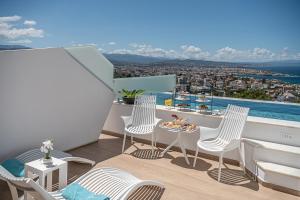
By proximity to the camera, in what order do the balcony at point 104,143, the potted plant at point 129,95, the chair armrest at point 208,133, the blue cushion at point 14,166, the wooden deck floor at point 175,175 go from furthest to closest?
A: 1. the potted plant at point 129,95
2. the chair armrest at point 208,133
3. the balcony at point 104,143
4. the wooden deck floor at point 175,175
5. the blue cushion at point 14,166

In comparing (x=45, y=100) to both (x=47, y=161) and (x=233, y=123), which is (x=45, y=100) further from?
(x=233, y=123)

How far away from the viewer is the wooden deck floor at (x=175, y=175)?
352 cm

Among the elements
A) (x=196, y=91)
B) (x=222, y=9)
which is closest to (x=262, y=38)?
(x=222, y=9)

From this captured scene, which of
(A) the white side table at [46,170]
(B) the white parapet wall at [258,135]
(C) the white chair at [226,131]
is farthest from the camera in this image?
(C) the white chair at [226,131]

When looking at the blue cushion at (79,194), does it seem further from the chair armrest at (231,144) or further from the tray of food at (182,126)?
the tray of food at (182,126)

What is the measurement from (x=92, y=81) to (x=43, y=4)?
1199 centimetres

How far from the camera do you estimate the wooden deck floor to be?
3.52 metres

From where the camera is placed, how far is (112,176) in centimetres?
321

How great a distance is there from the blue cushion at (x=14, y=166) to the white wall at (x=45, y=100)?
368 millimetres

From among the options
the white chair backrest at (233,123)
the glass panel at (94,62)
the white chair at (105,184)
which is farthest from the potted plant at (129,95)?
the white chair at (105,184)

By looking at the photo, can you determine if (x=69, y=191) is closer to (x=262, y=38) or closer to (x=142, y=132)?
(x=142, y=132)

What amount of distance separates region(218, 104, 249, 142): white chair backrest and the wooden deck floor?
1.97 ft

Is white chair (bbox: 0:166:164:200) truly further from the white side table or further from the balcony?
the balcony

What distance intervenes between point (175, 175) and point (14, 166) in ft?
7.86
